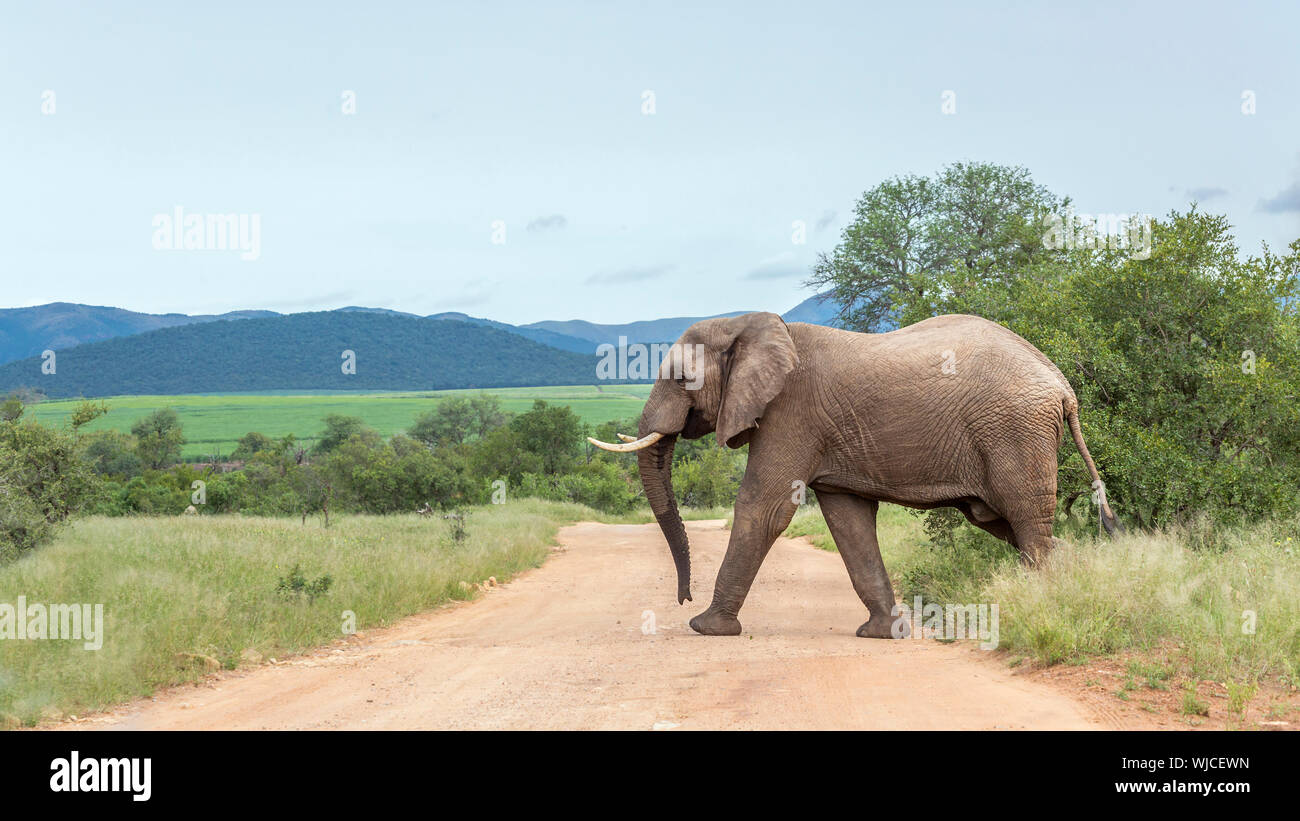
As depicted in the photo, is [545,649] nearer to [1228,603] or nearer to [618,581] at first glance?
[1228,603]

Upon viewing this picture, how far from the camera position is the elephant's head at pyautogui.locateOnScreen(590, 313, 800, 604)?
37.4ft

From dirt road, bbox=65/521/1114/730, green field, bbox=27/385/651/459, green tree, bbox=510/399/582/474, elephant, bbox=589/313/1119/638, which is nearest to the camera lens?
dirt road, bbox=65/521/1114/730

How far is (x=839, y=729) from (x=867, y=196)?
104 ft

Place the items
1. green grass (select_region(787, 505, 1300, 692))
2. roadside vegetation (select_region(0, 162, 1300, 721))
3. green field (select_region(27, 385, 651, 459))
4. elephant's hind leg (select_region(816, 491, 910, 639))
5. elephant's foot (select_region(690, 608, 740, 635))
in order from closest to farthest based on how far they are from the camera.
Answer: green grass (select_region(787, 505, 1300, 692)) < roadside vegetation (select_region(0, 162, 1300, 721)) < elephant's hind leg (select_region(816, 491, 910, 639)) < elephant's foot (select_region(690, 608, 740, 635)) < green field (select_region(27, 385, 651, 459))

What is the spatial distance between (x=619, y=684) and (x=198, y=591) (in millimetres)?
5362

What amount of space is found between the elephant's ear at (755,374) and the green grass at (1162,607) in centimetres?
295

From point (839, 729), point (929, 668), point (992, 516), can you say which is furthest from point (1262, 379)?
point (839, 729)

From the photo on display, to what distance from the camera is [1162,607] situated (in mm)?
8758

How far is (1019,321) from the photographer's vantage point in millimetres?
14344

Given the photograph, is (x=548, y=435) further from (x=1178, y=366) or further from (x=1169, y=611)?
(x=1169, y=611)

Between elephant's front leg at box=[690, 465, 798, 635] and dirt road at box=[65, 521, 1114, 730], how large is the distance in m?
0.35

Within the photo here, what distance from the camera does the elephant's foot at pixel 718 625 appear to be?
1165cm

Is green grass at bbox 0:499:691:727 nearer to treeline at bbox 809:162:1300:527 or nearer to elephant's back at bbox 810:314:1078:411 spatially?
elephant's back at bbox 810:314:1078:411

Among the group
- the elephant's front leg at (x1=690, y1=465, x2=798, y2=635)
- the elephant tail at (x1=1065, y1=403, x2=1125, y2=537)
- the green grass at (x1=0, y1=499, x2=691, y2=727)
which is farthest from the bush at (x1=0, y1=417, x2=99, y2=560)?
the elephant tail at (x1=1065, y1=403, x2=1125, y2=537)
